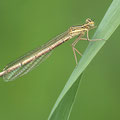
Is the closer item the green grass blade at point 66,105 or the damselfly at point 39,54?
the green grass blade at point 66,105

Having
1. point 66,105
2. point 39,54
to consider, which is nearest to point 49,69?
point 39,54

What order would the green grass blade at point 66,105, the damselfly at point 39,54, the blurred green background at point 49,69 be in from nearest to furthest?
the green grass blade at point 66,105 → the damselfly at point 39,54 → the blurred green background at point 49,69

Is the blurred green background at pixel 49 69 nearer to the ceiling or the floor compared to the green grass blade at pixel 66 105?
nearer to the ceiling

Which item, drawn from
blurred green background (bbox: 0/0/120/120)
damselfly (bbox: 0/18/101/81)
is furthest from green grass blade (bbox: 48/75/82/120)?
blurred green background (bbox: 0/0/120/120)

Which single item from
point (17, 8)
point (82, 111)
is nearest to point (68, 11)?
point (17, 8)

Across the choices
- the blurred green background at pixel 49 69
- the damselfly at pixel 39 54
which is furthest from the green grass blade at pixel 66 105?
the blurred green background at pixel 49 69

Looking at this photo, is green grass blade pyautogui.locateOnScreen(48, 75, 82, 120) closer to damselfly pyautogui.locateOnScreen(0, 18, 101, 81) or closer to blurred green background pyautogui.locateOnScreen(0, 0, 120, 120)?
damselfly pyautogui.locateOnScreen(0, 18, 101, 81)

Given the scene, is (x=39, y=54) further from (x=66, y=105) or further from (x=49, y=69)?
Answer: (x=66, y=105)

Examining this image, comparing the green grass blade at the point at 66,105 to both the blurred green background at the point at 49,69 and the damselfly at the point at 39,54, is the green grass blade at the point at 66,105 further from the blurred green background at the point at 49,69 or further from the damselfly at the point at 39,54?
the blurred green background at the point at 49,69
